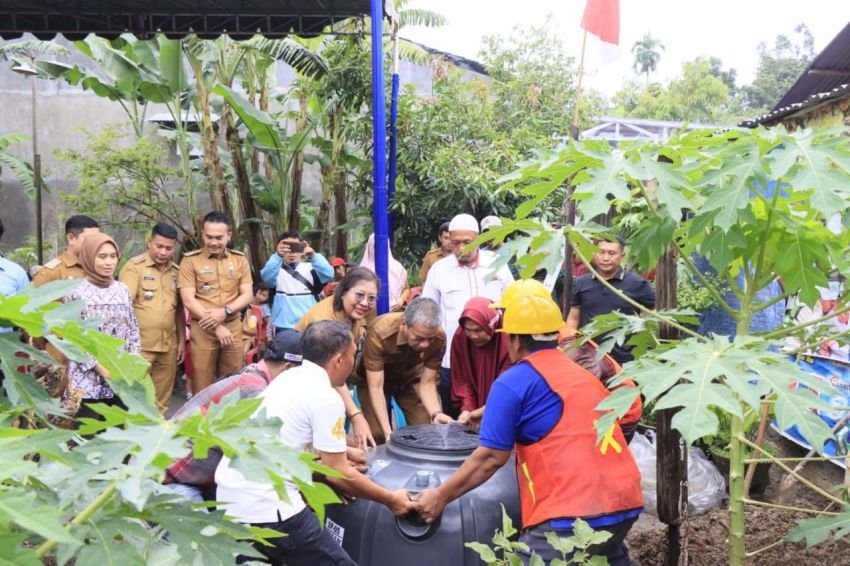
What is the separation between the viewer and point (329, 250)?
1168 centimetres

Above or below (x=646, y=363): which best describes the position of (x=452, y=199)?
above

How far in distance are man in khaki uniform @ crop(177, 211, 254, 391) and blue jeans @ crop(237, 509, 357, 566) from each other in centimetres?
284

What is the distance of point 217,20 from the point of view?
7523 mm

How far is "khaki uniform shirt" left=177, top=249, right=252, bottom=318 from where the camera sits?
234 inches

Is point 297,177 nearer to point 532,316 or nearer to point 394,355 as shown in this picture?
point 394,355

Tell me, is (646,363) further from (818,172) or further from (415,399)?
(415,399)

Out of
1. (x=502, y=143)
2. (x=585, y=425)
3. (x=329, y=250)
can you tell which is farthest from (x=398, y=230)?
(x=585, y=425)

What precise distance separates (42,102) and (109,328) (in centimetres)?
1087

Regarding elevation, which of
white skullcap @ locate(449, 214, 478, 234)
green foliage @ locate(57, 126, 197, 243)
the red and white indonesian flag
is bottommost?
white skullcap @ locate(449, 214, 478, 234)

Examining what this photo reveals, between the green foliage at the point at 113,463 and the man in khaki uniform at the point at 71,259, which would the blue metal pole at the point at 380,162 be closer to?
the man in khaki uniform at the point at 71,259

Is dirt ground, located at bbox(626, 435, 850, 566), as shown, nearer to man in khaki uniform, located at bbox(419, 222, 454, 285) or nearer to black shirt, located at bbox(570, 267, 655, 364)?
black shirt, located at bbox(570, 267, 655, 364)

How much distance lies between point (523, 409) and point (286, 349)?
1.21 meters

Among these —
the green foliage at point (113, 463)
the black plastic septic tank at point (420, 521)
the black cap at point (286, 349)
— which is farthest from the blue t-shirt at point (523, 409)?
the green foliage at point (113, 463)

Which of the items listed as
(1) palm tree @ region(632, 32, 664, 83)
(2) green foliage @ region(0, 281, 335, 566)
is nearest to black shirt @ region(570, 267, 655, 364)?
(2) green foliage @ region(0, 281, 335, 566)
